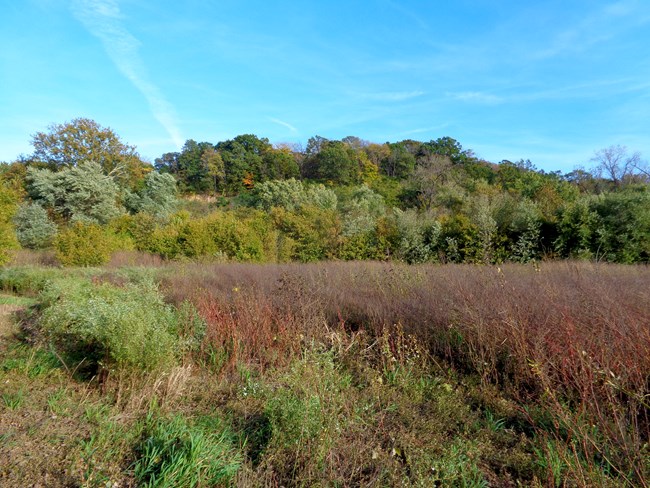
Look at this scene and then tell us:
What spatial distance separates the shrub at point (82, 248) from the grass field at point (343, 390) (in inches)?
405

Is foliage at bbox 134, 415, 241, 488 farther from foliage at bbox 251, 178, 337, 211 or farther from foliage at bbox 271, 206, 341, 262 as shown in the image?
foliage at bbox 251, 178, 337, 211

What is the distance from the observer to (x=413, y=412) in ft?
11.0

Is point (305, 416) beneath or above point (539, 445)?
A: above

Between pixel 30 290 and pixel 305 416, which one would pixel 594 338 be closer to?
pixel 305 416

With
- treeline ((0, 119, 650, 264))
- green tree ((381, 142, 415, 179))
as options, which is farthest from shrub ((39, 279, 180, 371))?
green tree ((381, 142, 415, 179))

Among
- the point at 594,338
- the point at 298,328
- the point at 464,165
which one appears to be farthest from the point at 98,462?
the point at 464,165

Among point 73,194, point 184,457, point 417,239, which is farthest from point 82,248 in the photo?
point 184,457

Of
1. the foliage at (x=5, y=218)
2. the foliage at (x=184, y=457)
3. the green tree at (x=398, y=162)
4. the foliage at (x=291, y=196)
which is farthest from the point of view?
the green tree at (x=398, y=162)

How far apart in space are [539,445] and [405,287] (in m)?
3.57

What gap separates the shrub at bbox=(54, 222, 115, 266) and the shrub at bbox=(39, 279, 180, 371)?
10614 millimetres

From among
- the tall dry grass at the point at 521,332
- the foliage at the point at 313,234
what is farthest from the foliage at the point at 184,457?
the foliage at the point at 313,234

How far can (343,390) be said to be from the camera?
3727 mm

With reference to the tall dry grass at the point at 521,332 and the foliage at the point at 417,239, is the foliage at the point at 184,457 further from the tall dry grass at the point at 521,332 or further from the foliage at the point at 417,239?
the foliage at the point at 417,239

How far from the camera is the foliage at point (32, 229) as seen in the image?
21.8m
